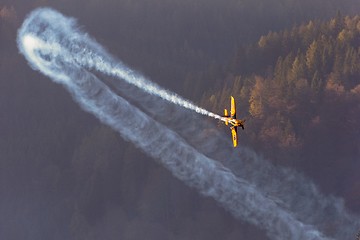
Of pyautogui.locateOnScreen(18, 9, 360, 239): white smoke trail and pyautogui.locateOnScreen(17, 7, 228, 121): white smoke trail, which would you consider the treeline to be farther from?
pyautogui.locateOnScreen(17, 7, 228, 121): white smoke trail

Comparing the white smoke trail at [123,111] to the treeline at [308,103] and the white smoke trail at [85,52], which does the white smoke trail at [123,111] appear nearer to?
the white smoke trail at [85,52]

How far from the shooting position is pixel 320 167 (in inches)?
6511

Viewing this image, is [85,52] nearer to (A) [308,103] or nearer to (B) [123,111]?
(B) [123,111]

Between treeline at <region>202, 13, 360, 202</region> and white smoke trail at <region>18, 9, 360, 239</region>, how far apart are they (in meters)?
17.1

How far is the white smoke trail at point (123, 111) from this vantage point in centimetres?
13125

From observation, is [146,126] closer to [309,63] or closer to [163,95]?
[163,95]

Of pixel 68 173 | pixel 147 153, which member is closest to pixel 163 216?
pixel 147 153

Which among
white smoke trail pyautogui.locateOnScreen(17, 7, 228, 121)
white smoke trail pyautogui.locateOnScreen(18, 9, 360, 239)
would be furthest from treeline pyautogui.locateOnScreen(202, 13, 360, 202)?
white smoke trail pyautogui.locateOnScreen(17, 7, 228, 121)

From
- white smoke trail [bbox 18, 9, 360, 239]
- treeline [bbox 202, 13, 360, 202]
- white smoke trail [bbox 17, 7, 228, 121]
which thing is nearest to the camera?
white smoke trail [bbox 17, 7, 228, 121]

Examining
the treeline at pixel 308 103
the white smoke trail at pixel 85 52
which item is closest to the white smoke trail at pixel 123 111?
the white smoke trail at pixel 85 52

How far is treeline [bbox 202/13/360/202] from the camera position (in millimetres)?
167125

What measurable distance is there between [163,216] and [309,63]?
30.9m

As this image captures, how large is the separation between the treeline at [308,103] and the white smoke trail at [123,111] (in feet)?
56.1

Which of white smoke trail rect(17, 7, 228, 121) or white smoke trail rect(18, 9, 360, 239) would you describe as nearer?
white smoke trail rect(17, 7, 228, 121)
